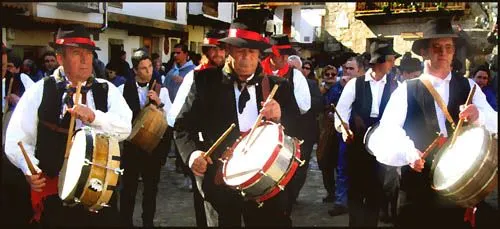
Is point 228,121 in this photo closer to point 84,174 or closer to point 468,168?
point 84,174

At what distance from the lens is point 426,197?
357cm

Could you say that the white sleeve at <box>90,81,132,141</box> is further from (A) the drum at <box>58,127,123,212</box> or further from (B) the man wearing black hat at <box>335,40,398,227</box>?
(B) the man wearing black hat at <box>335,40,398,227</box>

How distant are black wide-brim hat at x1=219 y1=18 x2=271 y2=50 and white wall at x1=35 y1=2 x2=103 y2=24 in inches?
534

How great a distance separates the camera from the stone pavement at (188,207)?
6.09 metres

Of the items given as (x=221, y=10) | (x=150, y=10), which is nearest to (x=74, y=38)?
(x=150, y=10)

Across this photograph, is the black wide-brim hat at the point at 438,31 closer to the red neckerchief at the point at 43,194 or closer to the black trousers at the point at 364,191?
the black trousers at the point at 364,191

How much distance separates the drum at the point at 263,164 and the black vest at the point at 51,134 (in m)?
1.13

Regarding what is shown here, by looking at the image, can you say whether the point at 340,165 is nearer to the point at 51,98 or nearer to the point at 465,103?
the point at 465,103

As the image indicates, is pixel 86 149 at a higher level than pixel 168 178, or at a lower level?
higher

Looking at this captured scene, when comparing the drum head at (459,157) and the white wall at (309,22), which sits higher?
the white wall at (309,22)

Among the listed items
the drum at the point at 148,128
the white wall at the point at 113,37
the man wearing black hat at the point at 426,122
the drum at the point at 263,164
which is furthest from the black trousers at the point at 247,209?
the white wall at the point at 113,37

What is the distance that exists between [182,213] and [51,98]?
112 inches

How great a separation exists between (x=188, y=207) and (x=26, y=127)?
10.2 ft

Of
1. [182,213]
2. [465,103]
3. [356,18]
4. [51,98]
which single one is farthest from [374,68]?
[356,18]
